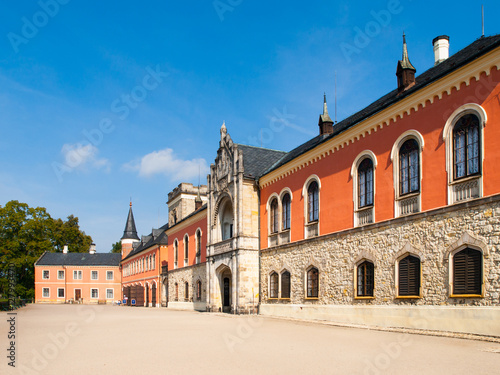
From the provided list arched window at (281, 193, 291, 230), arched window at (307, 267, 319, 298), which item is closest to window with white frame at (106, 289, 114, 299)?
arched window at (281, 193, 291, 230)

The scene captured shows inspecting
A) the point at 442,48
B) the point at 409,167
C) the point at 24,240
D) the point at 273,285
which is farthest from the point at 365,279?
the point at 24,240

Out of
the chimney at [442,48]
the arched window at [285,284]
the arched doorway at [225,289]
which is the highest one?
the chimney at [442,48]

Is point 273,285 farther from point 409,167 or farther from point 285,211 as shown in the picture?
point 409,167

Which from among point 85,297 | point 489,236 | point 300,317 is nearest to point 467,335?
point 489,236

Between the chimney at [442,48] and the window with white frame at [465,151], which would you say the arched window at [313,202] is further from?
the window with white frame at [465,151]

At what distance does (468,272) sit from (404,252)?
2685mm

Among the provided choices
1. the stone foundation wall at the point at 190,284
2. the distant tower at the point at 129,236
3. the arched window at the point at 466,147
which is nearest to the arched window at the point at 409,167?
the arched window at the point at 466,147

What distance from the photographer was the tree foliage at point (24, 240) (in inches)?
2400

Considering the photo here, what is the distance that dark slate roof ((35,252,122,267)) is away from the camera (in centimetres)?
6829

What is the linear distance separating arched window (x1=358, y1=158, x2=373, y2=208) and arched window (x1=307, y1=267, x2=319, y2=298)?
4.31 m

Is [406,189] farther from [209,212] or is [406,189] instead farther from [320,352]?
[209,212]

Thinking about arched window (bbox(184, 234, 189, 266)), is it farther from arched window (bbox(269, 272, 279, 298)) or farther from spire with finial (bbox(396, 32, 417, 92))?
spire with finial (bbox(396, 32, 417, 92))

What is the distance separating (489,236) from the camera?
13.0m

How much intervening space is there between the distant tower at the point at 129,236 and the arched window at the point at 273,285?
169ft
